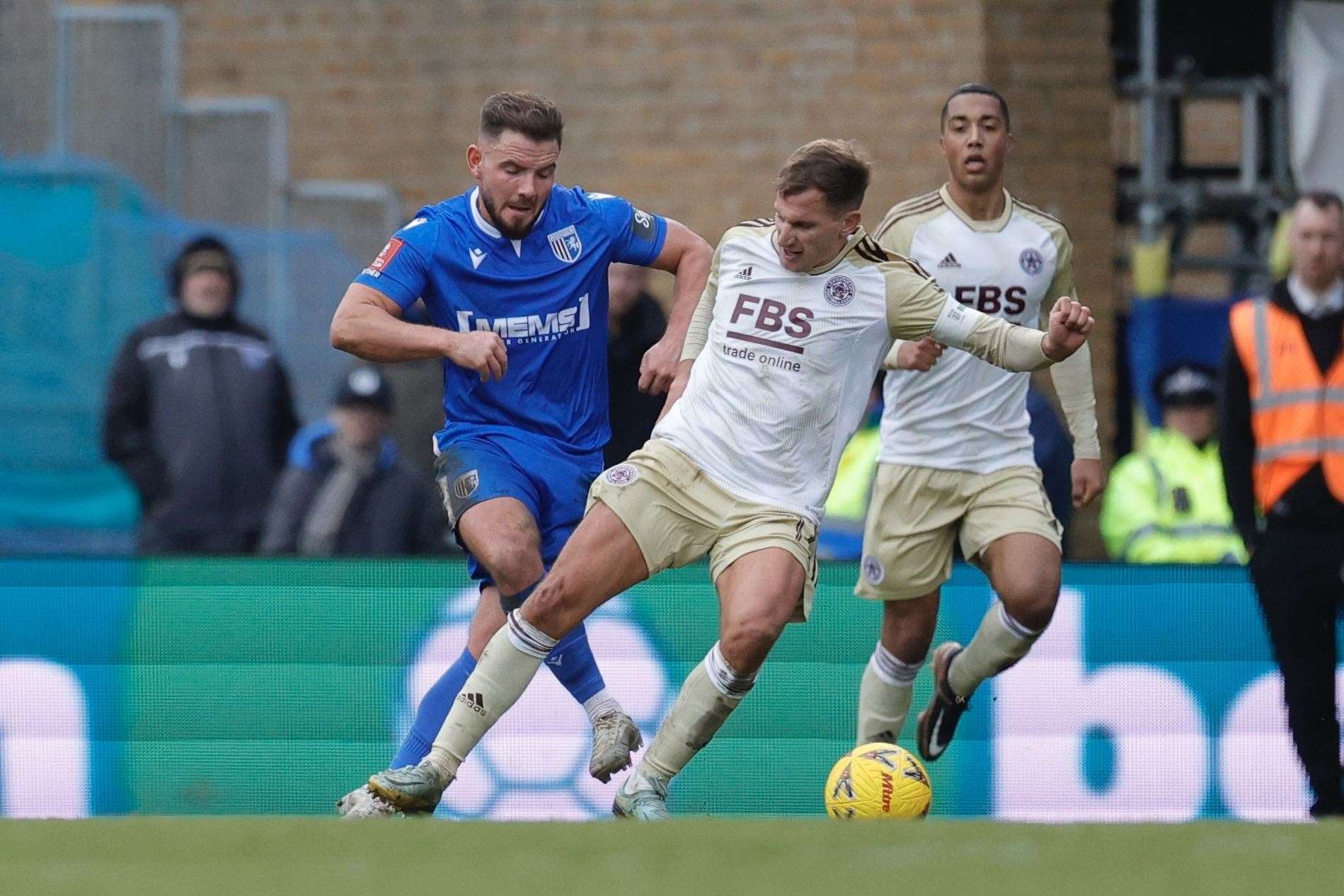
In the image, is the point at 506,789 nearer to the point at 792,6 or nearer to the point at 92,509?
the point at 92,509

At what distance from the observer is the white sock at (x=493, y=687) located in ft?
23.1

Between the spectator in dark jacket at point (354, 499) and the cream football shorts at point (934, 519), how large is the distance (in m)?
2.82

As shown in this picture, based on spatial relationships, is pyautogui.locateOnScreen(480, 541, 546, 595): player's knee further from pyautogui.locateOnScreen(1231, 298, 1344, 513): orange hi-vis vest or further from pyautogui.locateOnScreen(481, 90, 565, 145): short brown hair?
pyautogui.locateOnScreen(1231, 298, 1344, 513): orange hi-vis vest

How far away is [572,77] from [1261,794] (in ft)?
20.7

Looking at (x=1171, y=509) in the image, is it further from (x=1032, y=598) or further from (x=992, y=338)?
(x=992, y=338)

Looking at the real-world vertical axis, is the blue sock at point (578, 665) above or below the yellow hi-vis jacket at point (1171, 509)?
below

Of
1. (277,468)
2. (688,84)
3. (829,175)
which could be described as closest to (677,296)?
(829,175)

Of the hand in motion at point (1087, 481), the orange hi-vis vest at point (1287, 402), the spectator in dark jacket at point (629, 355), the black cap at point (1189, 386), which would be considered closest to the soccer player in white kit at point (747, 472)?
the hand in motion at point (1087, 481)

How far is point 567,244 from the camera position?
7.45m

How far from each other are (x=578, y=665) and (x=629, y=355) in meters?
2.11

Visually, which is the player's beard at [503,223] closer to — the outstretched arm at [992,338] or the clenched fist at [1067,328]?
the outstretched arm at [992,338]

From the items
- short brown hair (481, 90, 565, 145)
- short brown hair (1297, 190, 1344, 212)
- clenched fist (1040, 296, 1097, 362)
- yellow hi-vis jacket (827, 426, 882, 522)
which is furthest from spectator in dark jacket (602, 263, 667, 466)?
clenched fist (1040, 296, 1097, 362)

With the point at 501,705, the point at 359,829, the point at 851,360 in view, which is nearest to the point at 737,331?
the point at 851,360

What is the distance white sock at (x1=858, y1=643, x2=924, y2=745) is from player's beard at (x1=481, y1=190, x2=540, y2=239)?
6.99 ft
